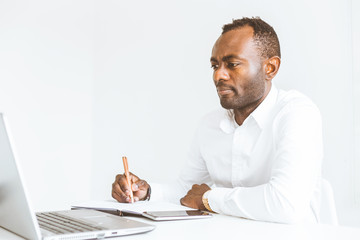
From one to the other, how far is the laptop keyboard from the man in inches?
15.3

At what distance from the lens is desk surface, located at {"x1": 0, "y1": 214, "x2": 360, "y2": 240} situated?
901 mm

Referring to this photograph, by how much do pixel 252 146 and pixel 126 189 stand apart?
0.48m

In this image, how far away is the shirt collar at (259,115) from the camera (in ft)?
5.05

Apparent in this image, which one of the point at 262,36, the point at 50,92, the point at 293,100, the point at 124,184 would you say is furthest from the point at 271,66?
the point at 50,92

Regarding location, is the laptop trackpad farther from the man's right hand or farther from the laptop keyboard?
the man's right hand

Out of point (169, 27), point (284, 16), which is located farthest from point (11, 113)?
point (284, 16)

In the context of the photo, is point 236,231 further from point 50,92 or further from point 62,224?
point 50,92

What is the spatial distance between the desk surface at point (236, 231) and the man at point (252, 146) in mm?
126

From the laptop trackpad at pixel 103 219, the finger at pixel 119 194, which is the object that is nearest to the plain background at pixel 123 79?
the finger at pixel 119 194

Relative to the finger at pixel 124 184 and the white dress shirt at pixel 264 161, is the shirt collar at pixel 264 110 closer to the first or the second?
the white dress shirt at pixel 264 161

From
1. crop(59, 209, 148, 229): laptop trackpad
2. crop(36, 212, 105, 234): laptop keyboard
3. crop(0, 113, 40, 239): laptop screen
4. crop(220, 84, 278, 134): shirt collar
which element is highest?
crop(220, 84, 278, 134): shirt collar

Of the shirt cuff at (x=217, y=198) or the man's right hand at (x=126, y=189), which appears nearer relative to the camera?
the shirt cuff at (x=217, y=198)

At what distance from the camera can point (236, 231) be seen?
0.98m

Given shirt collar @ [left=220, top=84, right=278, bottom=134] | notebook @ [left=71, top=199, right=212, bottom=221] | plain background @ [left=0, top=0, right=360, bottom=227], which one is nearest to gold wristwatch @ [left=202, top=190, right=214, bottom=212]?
notebook @ [left=71, top=199, right=212, bottom=221]
